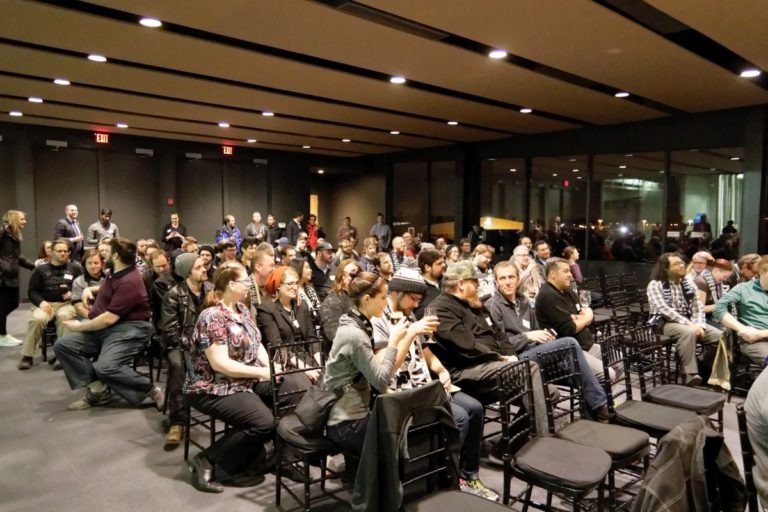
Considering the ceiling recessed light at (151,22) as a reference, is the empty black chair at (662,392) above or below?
below

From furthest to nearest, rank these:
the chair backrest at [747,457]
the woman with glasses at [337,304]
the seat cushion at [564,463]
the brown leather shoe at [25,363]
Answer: the brown leather shoe at [25,363], the woman with glasses at [337,304], the seat cushion at [564,463], the chair backrest at [747,457]

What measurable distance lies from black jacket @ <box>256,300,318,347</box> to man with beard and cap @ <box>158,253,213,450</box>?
1.78ft

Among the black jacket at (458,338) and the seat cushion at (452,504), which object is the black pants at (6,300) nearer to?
the black jacket at (458,338)

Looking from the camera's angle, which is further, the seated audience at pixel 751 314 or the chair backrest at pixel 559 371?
the seated audience at pixel 751 314

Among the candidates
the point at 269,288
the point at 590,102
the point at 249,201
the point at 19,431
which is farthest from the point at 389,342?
the point at 249,201

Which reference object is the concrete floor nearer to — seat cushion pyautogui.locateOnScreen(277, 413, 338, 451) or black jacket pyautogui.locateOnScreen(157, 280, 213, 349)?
seat cushion pyautogui.locateOnScreen(277, 413, 338, 451)

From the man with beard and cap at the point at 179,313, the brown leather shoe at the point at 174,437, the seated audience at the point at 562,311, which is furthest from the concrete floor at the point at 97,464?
the seated audience at the point at 562,311

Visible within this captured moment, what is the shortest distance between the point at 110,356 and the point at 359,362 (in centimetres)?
266

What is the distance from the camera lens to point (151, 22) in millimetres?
4449

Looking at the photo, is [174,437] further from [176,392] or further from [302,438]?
[302,438]

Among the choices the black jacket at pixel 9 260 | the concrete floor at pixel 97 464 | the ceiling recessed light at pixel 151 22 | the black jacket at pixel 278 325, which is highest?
the ceiling recessed light at pixel 151 22

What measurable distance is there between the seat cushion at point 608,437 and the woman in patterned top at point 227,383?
1.62 metres

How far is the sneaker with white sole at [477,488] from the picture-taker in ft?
9.66

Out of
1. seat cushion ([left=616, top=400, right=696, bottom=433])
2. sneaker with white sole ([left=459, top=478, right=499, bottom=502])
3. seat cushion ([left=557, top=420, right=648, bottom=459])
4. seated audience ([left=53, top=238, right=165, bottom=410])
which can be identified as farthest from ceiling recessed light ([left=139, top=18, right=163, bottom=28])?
seat cushion ([left=616, top=400, right=696, bottom=433])
